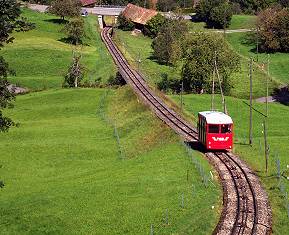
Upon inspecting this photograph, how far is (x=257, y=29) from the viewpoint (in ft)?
516

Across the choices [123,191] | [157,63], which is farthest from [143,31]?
[123,191]

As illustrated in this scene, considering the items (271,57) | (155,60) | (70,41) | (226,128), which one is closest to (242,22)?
(271,57)

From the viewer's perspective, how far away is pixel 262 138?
60.9 m

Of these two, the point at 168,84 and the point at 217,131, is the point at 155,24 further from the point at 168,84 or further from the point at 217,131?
the point at 217,131

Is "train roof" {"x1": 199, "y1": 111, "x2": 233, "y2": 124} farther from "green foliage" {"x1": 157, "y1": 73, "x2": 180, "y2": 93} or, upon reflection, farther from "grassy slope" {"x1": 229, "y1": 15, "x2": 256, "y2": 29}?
"grassy slope" {"x1": 229, "y1": 15, "x2": 256, "y2": 29}

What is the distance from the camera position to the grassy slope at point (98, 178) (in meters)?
34.4

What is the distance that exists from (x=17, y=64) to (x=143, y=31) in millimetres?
57957

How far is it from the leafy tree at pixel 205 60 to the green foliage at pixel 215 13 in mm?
75902

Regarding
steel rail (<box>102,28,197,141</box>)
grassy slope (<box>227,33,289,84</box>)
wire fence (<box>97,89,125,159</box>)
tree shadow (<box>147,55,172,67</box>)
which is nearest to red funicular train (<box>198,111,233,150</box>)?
steel rail (<box>102,28,197,141</box>)

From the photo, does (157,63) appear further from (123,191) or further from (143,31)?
(123,191)

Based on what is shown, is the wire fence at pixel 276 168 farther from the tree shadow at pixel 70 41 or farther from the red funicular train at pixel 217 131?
the tree shadow at pixel 70 41

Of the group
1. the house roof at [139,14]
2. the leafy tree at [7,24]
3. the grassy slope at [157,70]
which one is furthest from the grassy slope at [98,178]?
the house roof at [139,14]

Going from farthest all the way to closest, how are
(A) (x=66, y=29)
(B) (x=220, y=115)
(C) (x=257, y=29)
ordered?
(C) (x=257, y=29) < (A) (x=66, y=29) < (B) (x=220, y=115)

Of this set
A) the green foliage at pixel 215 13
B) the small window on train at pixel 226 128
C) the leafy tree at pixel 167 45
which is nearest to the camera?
the small window on train at pixel 226 128
